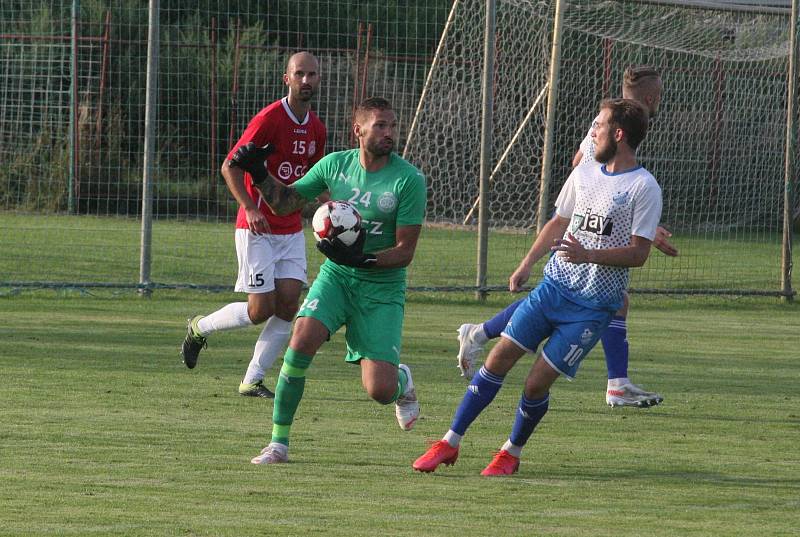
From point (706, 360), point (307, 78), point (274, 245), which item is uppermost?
point (307, 78)

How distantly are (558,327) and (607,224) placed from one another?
55cm

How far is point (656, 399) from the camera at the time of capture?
29.3ft

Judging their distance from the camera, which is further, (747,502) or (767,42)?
(767,42)

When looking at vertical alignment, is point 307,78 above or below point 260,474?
above

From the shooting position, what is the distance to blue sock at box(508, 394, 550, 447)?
22.2 ft

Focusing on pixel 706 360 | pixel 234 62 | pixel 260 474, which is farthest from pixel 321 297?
pixel 234 62

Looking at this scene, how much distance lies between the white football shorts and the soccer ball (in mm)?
2440

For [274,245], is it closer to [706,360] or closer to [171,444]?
[171,444]

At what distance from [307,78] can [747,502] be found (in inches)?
166

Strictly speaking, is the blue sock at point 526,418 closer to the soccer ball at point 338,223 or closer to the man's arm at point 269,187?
the soccer ball at point 338,223

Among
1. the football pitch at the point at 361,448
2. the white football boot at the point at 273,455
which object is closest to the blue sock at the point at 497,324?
the football pitch at the point at 361,448

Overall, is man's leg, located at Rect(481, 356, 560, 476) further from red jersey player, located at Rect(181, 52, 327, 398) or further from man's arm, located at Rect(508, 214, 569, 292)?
red jersey player, located at Rect(181, 52, 327, 398)

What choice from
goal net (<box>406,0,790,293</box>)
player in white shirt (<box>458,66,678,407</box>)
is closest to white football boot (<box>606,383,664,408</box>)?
player in white shirt (<box>458,66,678,407</box>)

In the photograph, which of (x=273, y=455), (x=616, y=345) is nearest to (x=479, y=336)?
(x=616, y=345)
